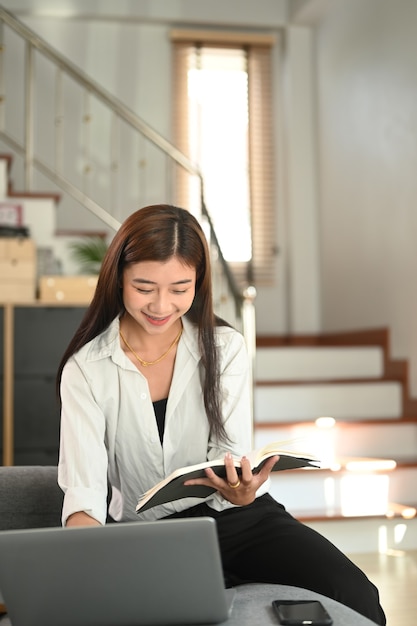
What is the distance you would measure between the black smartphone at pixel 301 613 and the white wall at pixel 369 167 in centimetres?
350

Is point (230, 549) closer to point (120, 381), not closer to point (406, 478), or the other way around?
point (120, 381)

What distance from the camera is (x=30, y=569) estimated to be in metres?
1.22

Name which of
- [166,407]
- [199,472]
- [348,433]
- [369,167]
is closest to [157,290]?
[166,407]

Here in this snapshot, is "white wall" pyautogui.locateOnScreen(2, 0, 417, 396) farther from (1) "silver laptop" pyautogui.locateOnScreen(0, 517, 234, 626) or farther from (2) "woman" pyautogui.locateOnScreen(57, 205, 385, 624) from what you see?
(1) "silver laptop" pyautogui.locateOnScreen(0, 517, 234, 626)

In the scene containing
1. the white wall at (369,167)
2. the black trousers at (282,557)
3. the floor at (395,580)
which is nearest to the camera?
the black trousers at (282,557)

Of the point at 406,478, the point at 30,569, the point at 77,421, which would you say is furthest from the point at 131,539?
the point at 406,478

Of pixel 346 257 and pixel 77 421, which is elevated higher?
pixel 346 257

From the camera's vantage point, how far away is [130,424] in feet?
5.86

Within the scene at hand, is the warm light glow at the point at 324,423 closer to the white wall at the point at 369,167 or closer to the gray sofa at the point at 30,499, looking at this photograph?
the white wall at the point at 369,167

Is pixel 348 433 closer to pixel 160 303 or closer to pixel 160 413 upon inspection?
pixel 160 413

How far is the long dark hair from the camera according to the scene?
1.73 metres

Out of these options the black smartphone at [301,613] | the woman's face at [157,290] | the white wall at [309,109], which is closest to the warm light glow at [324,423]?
the white wall at [309,109]

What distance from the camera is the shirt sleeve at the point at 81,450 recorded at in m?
1.67

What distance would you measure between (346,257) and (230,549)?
4.32 m
